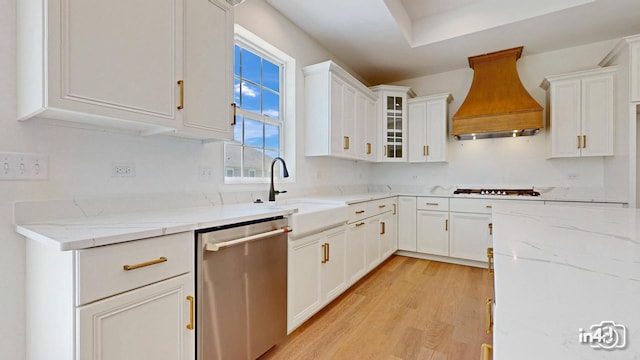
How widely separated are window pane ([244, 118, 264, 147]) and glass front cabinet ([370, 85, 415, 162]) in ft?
6.90

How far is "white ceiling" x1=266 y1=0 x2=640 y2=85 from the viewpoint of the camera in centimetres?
277

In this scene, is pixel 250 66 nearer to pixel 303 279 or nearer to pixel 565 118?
pixel 303 279

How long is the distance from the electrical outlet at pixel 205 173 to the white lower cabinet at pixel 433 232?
9.69 feet

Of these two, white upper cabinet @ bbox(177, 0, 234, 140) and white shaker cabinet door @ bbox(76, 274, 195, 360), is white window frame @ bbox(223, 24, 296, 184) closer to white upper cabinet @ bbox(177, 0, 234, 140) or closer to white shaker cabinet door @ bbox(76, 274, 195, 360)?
white upper cabinet @ bbox(177, 0, 234, 140)

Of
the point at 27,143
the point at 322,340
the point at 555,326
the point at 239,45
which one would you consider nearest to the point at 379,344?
the point at 322,340

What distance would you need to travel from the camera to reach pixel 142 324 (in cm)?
114

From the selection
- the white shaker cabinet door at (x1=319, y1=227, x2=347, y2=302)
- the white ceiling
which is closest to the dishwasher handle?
the white shaker cabinet door at (x1=319, y1=227, x2=347, y2=302)

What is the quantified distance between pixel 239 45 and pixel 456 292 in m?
3.15

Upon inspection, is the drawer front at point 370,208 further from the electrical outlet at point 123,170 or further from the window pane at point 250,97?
the electrical outlet at point 123,170

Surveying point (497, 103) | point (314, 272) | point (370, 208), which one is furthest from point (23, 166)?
point (497, 103)

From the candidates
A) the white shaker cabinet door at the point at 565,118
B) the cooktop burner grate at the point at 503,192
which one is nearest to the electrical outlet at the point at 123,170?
the cooktop burner grate at the point at 503,192

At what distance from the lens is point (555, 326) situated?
0.44 m

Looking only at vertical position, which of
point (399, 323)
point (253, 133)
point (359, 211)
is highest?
point (253, 133)

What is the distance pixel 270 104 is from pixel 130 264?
2.13m
